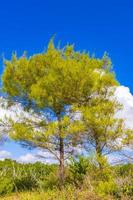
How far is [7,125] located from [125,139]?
7183 mm

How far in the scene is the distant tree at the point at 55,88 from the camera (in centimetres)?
2652

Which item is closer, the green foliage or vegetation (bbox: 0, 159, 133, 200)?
vegetation (bbox: 0, 159, 133, 200)

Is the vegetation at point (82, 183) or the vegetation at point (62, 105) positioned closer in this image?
→ the vegetation at point (82, 183)

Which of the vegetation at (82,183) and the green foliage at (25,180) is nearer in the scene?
the vegetation at (82,183)

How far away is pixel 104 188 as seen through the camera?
15805 millimetres

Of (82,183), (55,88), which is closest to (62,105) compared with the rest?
(55,88)

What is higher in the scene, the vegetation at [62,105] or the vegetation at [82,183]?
the vegetation at [62,105]

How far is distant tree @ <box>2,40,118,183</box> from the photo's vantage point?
87.0 feet

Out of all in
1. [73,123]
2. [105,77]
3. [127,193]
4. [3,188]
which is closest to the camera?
[127,193]

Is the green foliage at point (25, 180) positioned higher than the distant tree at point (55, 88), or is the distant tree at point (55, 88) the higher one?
the distant tree at point (55, 88)

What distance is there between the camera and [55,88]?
88.3 feet

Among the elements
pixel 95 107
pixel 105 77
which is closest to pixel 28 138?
pixel 95 107

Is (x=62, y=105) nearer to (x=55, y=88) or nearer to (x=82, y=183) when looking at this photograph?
(x=55, y=88)

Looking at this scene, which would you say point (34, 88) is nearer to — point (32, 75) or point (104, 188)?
point (32, 75)
